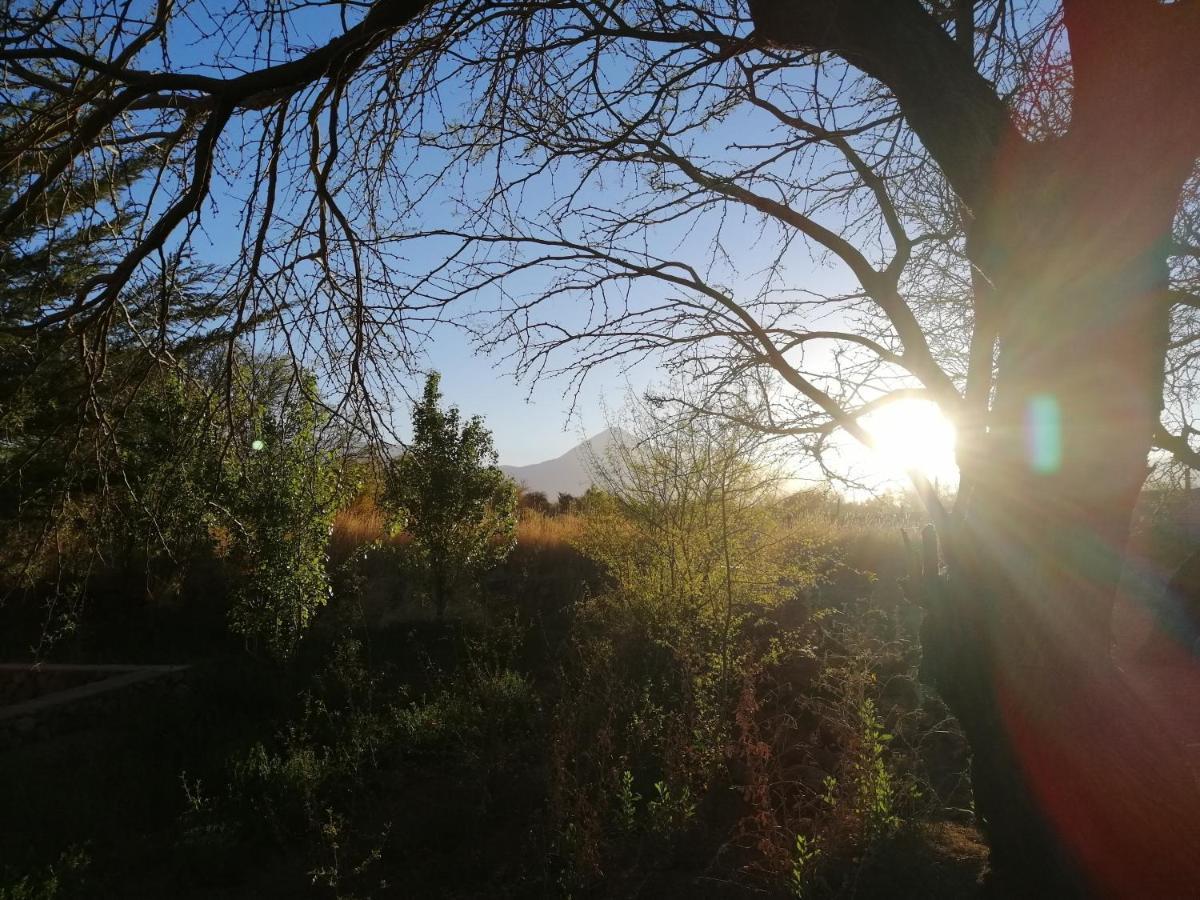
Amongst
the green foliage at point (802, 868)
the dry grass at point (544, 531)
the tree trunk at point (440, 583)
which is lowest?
the green foliage at point (802, 868)

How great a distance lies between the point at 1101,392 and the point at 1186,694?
7.43 m

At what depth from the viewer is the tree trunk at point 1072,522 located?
2.22 metres

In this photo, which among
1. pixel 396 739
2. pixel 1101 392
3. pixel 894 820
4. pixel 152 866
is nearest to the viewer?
pixel 1101 392

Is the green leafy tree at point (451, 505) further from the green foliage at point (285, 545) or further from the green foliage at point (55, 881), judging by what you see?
the green foliage at point (55, 881)

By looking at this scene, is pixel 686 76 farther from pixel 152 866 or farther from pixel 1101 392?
pixel 152 866

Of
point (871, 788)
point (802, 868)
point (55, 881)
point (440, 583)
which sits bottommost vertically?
point (55, 881)

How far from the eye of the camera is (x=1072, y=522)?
7.63ft

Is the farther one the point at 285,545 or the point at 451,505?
the point at 451,505

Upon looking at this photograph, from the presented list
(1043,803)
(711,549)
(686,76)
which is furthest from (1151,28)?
(711,549)

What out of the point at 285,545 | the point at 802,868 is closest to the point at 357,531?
the point at 285,545

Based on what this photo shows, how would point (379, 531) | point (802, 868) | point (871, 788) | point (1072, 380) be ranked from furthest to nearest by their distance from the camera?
point (379, 531) < point (871, 788) < point (802, 868) < point (1072, 380)

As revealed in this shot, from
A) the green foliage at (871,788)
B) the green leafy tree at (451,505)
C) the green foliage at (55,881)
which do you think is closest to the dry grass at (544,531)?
the green leafy tree at (451,505)

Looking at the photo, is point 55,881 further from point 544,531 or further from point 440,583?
point 544,531

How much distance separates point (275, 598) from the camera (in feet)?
30.7
